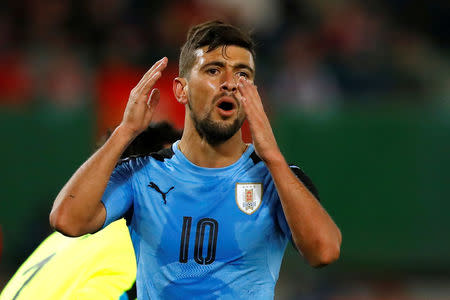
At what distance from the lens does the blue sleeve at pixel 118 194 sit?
3.02 m

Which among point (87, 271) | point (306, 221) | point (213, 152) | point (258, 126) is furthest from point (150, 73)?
point (87, 271)

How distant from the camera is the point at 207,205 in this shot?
9.96 ft

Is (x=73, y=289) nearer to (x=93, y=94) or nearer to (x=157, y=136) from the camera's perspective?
(x=157, y=136)

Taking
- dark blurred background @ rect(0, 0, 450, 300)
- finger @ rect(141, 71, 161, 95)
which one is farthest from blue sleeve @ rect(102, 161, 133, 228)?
Result: dark blurred background @ rect(0, 0, 450, 300)

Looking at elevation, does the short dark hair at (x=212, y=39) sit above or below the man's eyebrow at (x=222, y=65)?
above

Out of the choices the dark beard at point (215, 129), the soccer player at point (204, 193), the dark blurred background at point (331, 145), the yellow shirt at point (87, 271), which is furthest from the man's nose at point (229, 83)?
the dark blurred background at point (331, 145)

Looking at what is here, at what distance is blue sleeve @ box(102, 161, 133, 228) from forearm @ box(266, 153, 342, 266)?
2.22 ft

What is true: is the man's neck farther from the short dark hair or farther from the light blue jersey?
the short dark hair

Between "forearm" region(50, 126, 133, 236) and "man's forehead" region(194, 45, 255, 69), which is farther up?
"man's forehead" region(194, 45, 255, 69)

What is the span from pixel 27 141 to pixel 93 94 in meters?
1.02

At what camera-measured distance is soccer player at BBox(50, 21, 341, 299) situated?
2928 mm

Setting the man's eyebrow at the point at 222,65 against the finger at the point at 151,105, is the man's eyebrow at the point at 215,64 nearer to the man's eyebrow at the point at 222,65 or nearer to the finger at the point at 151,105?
the man's eyebrow at the point at 222,65

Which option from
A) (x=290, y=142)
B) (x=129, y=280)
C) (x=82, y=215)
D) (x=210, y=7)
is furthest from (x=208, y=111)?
(x=210, y=7)

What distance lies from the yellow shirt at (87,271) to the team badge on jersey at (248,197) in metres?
0.85
